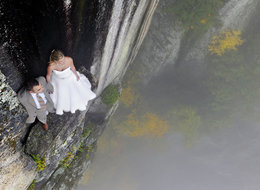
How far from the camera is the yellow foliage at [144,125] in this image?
20.0 metres

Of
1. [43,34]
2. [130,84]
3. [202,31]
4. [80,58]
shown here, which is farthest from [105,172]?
[43,34]

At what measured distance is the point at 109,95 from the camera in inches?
453

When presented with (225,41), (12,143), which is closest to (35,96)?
(12,143)

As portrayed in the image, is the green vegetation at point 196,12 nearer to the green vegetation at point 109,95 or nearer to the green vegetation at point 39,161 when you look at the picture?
the green vegetation at point 109,95

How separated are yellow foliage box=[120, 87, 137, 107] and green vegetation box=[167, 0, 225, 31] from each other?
27.0 ft

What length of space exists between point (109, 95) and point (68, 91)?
588cm

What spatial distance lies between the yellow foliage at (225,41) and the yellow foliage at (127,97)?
8.35m

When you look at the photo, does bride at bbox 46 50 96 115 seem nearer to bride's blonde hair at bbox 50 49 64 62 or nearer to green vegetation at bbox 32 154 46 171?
bride's blonde hair at bbox 50 49 64 62

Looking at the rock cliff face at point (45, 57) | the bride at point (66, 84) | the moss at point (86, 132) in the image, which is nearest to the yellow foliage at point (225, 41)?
the rock cliff face at point (45, 57)

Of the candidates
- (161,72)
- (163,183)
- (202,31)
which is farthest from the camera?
(163,183)

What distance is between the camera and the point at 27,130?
17.9 feet

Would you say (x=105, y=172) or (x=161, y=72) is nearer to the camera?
(x=161, y=72)

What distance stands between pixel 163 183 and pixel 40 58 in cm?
3019

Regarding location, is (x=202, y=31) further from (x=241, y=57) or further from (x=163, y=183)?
(x=163, y=183)
